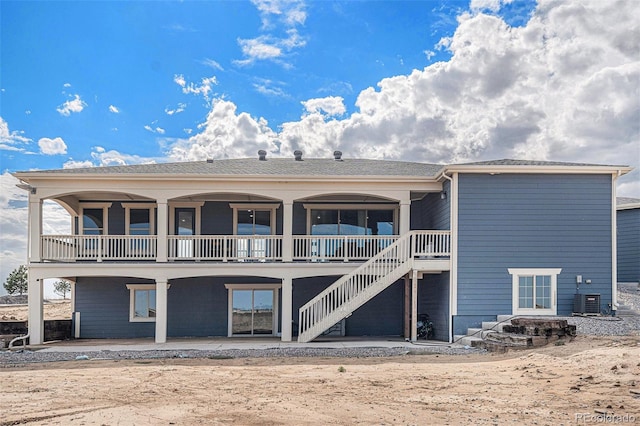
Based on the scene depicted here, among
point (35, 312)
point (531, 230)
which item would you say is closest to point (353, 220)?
point (531, 230)

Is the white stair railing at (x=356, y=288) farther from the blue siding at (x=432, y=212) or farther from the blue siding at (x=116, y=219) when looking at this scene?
the blue siding at (x=116, y=219)

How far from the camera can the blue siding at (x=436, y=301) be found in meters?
15.3

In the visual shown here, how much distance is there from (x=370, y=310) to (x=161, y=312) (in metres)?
6.95

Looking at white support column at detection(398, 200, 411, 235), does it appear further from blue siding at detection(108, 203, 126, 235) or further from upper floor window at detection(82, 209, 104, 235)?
upper floor window at detection(82, 209, 104, 235)

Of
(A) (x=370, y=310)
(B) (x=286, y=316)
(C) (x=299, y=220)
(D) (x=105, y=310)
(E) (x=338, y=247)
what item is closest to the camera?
(B) (x=286, y=316)

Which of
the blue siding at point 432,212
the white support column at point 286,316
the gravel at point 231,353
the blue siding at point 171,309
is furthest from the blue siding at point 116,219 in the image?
the blue siding at point 432,212

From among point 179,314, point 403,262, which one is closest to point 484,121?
point 403,262

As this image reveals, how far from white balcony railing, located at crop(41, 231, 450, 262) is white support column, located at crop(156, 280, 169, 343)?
91cm

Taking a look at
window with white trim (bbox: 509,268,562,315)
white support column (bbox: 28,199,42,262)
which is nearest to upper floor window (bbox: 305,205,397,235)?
window with white trim (bbox: 509,268,562,315)

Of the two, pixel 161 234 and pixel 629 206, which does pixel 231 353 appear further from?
pixel 629 206

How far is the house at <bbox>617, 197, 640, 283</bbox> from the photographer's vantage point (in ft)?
66.8

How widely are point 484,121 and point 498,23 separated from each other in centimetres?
407

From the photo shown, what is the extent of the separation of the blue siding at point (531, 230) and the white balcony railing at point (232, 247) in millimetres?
1059

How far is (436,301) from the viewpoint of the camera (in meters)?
16.5
